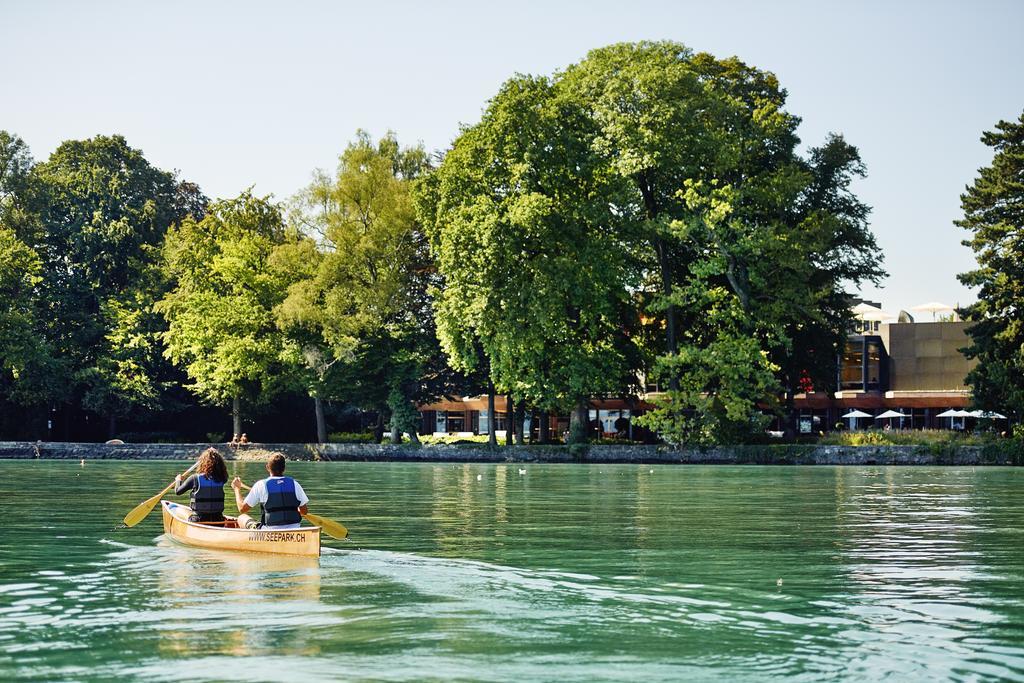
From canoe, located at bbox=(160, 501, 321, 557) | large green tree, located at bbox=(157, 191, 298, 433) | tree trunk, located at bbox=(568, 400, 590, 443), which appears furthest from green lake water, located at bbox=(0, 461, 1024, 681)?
large green tree, located at bbox=(157, 191, 298, 433)

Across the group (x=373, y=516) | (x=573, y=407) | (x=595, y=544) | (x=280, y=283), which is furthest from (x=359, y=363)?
(x=595, y=544)

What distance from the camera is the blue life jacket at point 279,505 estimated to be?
851 inches

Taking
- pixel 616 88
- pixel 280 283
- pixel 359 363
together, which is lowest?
pixel 359 363

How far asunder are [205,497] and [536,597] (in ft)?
28.4

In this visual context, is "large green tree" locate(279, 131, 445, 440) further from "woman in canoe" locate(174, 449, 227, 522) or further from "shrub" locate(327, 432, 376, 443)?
"woman in canoe" locate(174, 449, 227, 522)

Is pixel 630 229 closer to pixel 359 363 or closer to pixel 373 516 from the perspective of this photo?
pixel 359 363

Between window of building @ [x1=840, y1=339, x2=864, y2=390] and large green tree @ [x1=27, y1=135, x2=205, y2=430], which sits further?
window of building @ [x1=840, y1=339, x2=864, y2=390]

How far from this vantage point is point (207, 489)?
23828 millimetres

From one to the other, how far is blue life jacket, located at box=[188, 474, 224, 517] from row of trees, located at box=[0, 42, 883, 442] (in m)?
42.5

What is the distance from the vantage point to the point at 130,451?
75750 millimetres

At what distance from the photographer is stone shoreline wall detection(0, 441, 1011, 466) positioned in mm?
66312

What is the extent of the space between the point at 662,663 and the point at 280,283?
68931 millimetres

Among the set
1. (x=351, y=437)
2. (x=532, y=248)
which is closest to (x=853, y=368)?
(x=351, y=437)

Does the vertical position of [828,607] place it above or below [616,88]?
below
